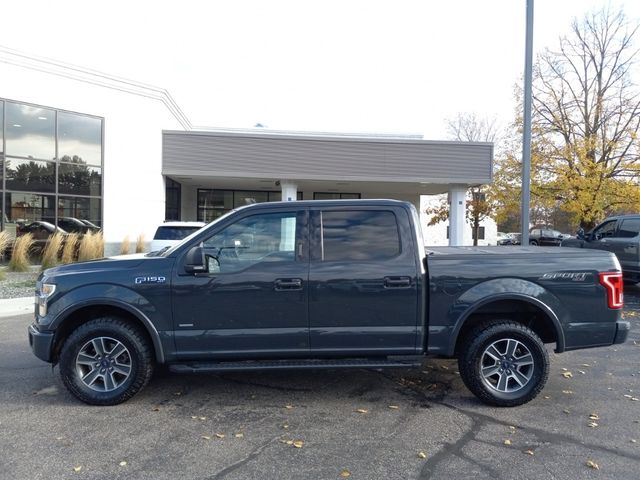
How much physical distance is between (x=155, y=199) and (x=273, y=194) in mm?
8143

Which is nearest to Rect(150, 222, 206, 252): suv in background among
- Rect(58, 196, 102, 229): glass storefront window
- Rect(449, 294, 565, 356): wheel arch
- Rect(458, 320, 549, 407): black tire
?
Rect(58, 196, 102, 229): glass storefront window

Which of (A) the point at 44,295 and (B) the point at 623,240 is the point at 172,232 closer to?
(A) the point at 44,295

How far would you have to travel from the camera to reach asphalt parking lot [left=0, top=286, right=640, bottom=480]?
3318 millimetres

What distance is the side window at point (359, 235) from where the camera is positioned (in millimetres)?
4488

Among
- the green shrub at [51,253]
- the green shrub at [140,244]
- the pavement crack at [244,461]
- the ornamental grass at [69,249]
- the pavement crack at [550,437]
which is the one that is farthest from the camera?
the green shrub at [140,244]

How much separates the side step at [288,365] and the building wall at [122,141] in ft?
45.5

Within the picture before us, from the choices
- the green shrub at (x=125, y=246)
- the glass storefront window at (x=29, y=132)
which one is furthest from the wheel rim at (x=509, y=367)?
the glass storefront window at (x=29, y=132)

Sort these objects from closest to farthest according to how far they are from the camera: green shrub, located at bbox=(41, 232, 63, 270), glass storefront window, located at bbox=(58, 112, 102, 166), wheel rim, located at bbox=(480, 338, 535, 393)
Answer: wheel rim, located at bbox=(480, 338, 535, 393), green shrub, located at bbox=(41, 232, 63, 270), glass storefront window, located at bbox=(58, 112, 102, 166)

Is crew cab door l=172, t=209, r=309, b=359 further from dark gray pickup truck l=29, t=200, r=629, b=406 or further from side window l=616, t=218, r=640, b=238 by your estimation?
side window l=616, t=218, r=640, b=238

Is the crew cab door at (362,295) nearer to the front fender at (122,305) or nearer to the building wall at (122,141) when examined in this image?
the front fender at (122,305)

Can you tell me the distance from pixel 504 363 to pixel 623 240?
8.62m

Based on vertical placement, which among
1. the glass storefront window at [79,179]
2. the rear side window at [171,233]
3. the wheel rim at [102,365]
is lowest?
the wheel rim at [102,365]

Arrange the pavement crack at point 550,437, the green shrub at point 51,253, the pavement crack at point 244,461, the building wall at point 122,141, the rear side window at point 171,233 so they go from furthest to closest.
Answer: the building wall at point 122,141, the green shrub at point 51,253, the rear side window at point 171,233, the pavement crack at point 550,437, the pavement crack at point 244,461

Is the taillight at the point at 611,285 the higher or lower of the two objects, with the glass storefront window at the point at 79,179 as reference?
lower
